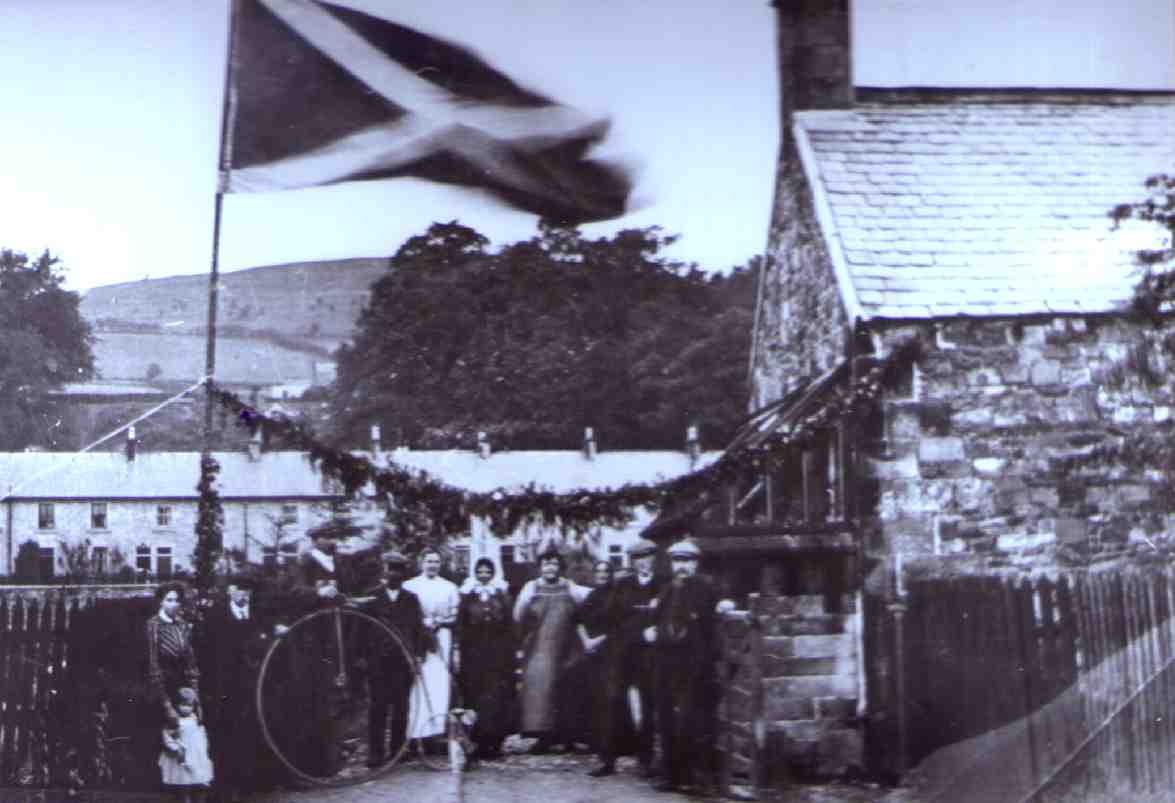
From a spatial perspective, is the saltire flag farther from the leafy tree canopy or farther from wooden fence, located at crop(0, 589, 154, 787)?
wooden fence, located at crop(0, 589, 154, 787)

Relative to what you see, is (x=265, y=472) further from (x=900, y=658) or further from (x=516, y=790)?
(x=900, y=658)

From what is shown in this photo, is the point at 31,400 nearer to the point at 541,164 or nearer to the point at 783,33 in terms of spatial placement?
the point at 541,164

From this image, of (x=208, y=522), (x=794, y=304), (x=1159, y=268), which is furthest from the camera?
(x=794, y=304)

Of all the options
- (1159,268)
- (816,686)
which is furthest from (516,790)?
(1159,268)

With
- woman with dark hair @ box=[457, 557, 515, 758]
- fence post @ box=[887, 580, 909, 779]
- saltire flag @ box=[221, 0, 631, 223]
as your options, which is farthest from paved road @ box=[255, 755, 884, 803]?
saltire flag @ box=[221, 0, 631, 223]

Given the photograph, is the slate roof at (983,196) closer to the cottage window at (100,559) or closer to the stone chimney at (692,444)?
the stone chimney at (692,444)

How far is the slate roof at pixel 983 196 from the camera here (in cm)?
490

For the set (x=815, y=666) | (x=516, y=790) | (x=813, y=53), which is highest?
(x=813, y=53)

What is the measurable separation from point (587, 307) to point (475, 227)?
56cm

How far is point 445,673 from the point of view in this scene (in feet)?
15.7

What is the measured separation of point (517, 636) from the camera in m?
4.80

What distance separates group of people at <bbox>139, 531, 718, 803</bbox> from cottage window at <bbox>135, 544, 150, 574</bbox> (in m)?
0.11

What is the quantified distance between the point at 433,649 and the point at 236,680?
2.57 ft

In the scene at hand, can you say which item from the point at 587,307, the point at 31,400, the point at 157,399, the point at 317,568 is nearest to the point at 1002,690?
the point at 587,307
